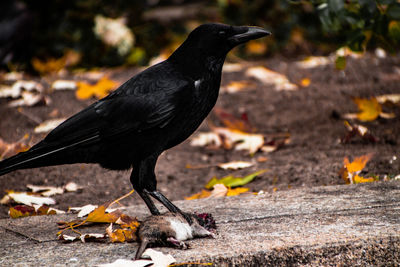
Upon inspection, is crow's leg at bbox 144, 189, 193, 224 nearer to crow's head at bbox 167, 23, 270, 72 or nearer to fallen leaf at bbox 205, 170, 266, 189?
crow's head at bbox 167, 23, 270, 72

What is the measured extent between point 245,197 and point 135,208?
583mm

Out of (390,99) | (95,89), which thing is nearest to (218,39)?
(390,99)

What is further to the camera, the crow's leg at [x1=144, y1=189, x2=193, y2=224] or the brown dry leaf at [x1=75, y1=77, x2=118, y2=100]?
the brown dry leaf at [x1=75, y1=77, x2=118, y2=100]

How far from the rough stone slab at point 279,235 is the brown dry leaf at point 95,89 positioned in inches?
97.1

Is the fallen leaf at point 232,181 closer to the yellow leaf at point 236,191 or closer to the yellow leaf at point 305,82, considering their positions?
the yellow leaf at point 236,191

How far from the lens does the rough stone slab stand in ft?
6.57

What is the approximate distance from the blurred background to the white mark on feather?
11.4 ft

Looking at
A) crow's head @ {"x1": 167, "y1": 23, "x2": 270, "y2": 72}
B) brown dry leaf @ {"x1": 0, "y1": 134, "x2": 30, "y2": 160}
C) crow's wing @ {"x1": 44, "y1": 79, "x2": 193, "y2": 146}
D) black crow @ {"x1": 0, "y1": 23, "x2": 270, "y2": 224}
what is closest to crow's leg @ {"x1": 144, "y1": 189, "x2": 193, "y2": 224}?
black crow @ {"x1": 0, "y1": 23, "x2": 270, "y2": 224}

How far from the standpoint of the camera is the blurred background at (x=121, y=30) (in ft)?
20.8

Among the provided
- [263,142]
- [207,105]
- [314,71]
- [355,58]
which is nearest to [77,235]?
[207,105]

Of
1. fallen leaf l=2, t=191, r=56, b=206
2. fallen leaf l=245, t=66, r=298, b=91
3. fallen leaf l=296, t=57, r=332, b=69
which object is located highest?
fallen leaf l=2, t=191, r=56, b=206

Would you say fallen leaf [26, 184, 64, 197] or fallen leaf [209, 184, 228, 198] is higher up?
fallen leaf [26, 184, 64, 197]

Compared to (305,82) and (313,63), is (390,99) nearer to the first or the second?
(305,82)

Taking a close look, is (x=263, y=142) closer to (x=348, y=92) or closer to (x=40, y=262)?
(x=348, y=92)
